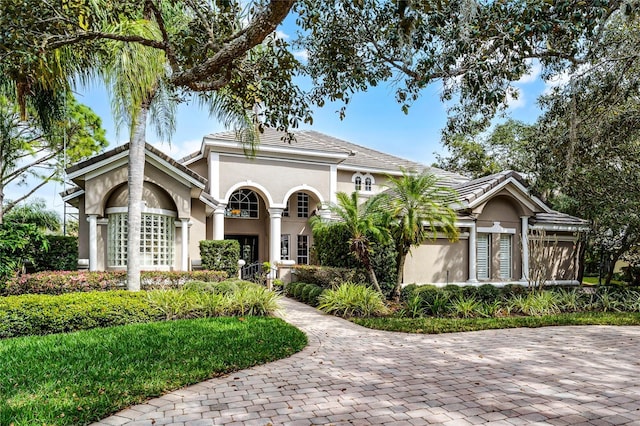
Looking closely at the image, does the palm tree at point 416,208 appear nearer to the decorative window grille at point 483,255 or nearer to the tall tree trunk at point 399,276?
the tall tree trunk at point 399,276

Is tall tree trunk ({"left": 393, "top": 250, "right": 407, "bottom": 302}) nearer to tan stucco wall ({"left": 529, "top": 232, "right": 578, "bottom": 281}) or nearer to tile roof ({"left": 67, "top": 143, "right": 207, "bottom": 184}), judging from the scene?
tan stucco wall ({"left": 529, "top": 232, "right": 578, "bottom": 281})

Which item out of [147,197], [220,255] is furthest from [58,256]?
[220,255]

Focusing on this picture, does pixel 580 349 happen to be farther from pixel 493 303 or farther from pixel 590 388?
pixel 493 303

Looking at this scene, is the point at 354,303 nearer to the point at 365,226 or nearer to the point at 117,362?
the point at 365,226

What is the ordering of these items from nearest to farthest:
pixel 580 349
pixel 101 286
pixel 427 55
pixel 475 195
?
1. pixel 427 55
2. pixel 580 349
3. pixel 101 286
4. pixel 475 195

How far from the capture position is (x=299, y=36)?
29.0 ft

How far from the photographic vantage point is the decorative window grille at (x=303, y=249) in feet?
76.1

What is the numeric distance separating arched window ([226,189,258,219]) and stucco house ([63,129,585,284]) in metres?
0.06

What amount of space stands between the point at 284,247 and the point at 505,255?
11186 mm

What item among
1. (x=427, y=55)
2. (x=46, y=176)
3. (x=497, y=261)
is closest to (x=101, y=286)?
(x=427, y=55)

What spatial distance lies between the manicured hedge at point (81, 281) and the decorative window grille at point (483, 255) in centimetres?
1111

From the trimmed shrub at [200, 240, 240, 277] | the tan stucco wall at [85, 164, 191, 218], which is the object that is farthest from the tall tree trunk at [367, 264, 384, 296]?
Result: the tan stucco wall at [85, 164, 191, 218]

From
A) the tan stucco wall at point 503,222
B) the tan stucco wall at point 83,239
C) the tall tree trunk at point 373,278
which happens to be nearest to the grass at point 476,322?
the tall tree trunk at point 373,278

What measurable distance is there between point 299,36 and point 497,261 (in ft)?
41.4
